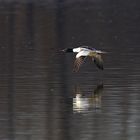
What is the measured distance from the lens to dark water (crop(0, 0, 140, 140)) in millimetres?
12883

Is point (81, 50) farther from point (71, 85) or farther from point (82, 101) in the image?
point (82, 101)

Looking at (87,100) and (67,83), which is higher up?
(67,83)

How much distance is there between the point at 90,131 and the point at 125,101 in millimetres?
2451

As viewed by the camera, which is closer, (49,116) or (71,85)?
(49,116)

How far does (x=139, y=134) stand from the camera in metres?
12.2

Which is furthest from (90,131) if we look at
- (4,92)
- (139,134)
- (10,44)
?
(10,44)

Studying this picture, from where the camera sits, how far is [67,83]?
56.4 ft

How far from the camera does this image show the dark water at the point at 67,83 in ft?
42.3

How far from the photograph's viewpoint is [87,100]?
1528cm

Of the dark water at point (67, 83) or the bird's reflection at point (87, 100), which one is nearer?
the dark water at point (67, 83)

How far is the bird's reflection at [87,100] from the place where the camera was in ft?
48.0

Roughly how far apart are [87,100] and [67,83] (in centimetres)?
197

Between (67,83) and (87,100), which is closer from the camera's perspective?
(87,100)

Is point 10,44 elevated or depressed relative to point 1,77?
elevated
